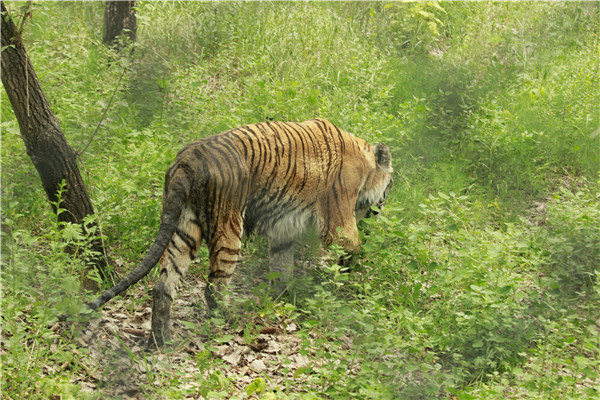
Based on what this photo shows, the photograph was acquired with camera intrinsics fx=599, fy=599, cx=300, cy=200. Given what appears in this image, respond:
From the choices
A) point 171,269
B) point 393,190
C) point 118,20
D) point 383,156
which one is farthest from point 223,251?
point 118,20

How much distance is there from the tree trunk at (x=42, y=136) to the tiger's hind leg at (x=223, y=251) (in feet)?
2.84

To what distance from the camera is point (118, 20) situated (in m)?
7.63

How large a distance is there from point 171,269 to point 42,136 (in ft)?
4.72

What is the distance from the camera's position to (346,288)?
5.14m

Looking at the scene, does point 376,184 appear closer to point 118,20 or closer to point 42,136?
point 42,136

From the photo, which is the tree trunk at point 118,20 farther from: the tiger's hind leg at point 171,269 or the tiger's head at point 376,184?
the tiger's hind leg at point 171,269

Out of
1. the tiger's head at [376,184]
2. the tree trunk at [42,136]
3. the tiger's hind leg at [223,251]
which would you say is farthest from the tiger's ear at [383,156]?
the tree trunk at [42,136]

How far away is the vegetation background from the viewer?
374 centimetres

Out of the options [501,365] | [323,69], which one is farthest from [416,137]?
[501,365]

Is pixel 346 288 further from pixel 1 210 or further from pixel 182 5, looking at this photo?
pixel 182 5

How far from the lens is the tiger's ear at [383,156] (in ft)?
17.8

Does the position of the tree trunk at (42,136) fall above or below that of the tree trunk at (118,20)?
below

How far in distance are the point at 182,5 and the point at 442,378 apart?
22.2 ft

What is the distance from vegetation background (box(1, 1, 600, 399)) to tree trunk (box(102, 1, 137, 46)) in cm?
23
